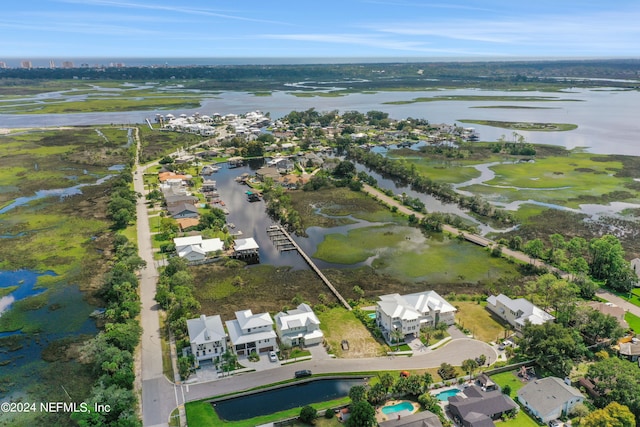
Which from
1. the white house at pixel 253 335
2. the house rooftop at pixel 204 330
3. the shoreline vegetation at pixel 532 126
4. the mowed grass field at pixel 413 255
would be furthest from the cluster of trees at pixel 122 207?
the shoreline vegetation at pixel 532 126

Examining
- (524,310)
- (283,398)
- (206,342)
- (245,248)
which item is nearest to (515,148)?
(524,310)

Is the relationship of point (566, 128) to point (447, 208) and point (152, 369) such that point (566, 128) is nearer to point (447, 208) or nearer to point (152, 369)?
point (447, 208)

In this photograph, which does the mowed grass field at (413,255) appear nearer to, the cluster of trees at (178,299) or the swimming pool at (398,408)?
the cluster of trees at (178,299)

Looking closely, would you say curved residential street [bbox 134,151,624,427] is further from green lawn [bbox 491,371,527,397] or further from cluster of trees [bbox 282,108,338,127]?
cluster of trees [bbox 282,108,338,127]

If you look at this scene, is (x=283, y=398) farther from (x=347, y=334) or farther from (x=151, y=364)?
(x=151, y=364)

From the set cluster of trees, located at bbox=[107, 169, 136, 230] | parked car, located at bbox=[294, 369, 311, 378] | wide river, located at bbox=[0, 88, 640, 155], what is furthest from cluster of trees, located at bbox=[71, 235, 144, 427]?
wide river, located at bbox=[0, 88, 640, 155]
